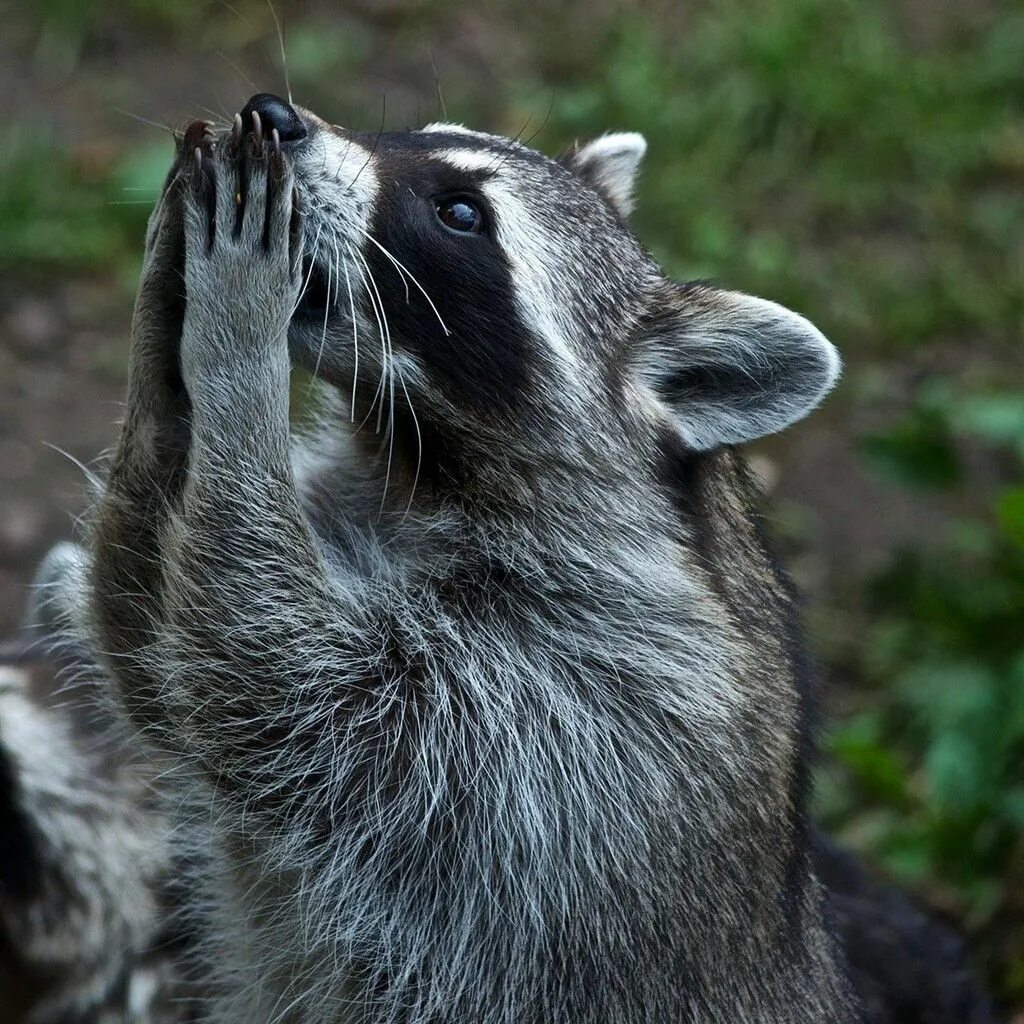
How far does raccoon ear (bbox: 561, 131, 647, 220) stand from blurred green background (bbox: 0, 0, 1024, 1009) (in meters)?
1.77

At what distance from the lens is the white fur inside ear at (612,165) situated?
4105 millimetres

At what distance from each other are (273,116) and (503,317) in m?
0.62

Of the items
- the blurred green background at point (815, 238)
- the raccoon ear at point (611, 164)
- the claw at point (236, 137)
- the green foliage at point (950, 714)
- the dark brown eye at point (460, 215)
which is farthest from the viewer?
the blurred green background at point (815, 238)

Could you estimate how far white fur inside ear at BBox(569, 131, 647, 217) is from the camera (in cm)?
411

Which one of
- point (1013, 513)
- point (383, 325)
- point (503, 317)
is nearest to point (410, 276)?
point (383, 325)

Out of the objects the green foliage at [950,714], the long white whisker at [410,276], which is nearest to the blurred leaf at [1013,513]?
the green foliage at [950,714]

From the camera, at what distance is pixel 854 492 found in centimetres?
650

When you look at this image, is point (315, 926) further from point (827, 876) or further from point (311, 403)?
point (827, 876)

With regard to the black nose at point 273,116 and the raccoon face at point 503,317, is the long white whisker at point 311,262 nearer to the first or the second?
the raccoon face at point 503,317

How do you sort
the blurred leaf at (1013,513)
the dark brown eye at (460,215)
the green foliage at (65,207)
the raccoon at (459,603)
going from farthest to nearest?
the green foliage at (65,207), the blurred leaf at (1013,513), the dark brown eye at (460,215), the raccoon at (459,603)

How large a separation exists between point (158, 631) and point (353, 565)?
472mm

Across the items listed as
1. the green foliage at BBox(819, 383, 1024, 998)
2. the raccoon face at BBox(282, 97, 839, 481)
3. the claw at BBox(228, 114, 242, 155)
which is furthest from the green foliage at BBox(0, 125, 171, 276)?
the claw at BBox(228, 114, 242, 155)

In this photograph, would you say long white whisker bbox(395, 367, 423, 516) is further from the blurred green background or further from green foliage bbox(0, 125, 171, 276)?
green foliage bbox(0, 125, 171, 276)

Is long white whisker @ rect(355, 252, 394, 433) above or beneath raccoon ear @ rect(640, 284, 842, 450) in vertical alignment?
above
